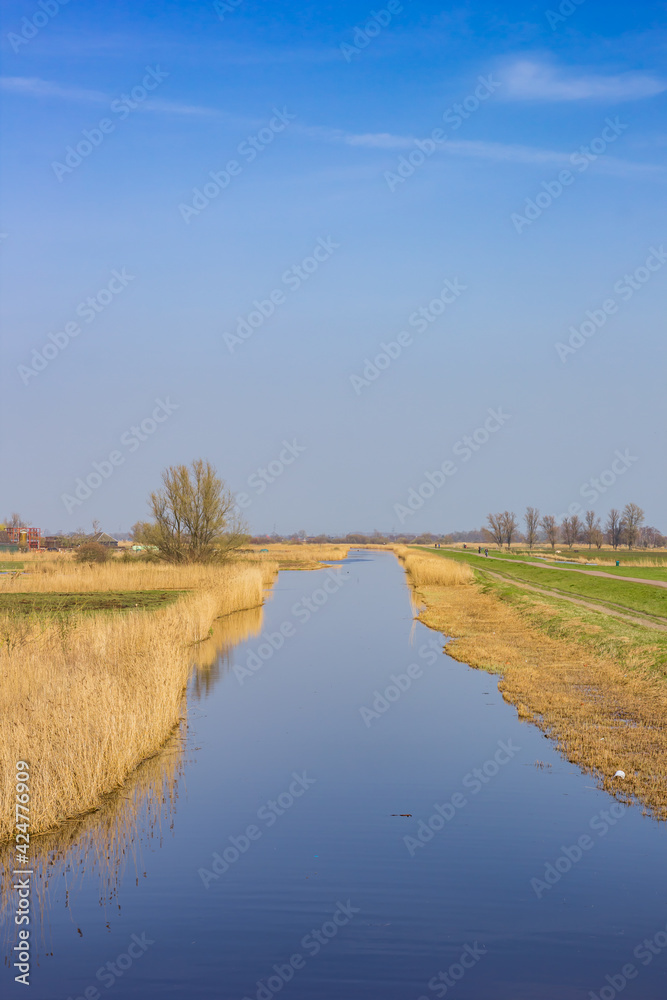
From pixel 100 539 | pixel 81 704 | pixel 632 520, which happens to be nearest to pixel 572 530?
pixel 632 520

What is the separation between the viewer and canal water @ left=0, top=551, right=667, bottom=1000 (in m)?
7.23

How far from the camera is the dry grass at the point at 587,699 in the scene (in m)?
12.6

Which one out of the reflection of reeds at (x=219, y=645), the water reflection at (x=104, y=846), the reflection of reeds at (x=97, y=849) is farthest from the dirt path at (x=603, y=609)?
the reflection of reeds at (x=97, y=849)

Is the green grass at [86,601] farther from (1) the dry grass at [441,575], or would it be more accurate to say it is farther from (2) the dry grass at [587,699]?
(1) the dry grass at [441,575]

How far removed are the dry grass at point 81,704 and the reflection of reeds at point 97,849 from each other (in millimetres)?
274

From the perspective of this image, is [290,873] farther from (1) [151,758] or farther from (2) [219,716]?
(2) [219,716]

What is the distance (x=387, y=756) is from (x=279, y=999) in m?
7.91

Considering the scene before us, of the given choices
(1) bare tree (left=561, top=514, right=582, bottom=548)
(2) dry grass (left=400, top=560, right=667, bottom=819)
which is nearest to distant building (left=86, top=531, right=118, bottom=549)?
(2) dry grass (left=400, top=560, right=667, bottom=819)

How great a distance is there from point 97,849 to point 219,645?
59.9 feet

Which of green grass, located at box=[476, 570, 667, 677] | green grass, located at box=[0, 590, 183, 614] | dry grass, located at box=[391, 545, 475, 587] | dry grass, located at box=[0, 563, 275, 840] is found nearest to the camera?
dry grass, located at box=[0, 563, 275, 840]

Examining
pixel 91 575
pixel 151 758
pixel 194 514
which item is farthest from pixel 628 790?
pixel 194 514

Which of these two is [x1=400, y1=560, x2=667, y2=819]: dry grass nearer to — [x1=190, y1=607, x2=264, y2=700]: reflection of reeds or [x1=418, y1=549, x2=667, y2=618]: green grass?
[x1=418, y1=549, x2=667, y2=618]: green grass

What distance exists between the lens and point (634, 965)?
7.28m

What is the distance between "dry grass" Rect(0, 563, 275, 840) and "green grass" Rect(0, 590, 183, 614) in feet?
14.5
